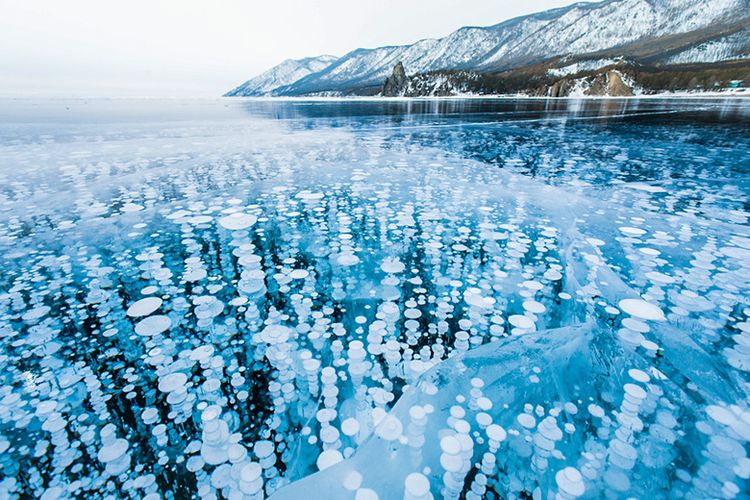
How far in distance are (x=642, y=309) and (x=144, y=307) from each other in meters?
4.72

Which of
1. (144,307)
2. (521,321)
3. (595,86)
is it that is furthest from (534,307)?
(595,86)

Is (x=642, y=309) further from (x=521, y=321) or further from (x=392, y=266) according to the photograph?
(x=392, y=266)

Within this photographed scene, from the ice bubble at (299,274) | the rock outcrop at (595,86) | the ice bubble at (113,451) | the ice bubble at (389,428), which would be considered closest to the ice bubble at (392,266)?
the ice bubble at (299,274)

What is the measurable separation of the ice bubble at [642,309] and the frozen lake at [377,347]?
0.03 m

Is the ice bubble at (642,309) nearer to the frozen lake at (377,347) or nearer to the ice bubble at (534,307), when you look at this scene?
the frozen lake at (377,347)

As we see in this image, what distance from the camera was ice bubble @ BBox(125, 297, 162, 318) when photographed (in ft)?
10.7

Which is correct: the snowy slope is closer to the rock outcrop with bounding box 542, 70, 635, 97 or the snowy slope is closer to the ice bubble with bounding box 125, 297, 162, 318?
the rock outcrop with bounding box 542, 70, 635, 97

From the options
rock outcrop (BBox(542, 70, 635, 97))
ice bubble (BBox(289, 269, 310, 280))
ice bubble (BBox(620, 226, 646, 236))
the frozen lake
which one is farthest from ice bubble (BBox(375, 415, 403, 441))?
rock outcrop (BBox(542, 70, 635, 97))

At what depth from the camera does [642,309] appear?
10.6 ft

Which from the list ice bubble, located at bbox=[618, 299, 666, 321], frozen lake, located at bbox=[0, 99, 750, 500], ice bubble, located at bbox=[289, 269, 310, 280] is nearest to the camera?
frozen lake, located at bbox=[0, 99, 750, 500]

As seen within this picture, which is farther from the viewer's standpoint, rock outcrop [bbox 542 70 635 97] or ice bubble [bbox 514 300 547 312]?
rock outcrop [bbox 542 70 635 97]

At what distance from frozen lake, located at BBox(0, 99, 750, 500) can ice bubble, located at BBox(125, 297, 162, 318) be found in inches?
0.8

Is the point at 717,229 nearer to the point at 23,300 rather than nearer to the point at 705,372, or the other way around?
the point at 705,372

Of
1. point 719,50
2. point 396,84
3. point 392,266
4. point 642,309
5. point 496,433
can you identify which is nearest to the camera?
point 496,433
